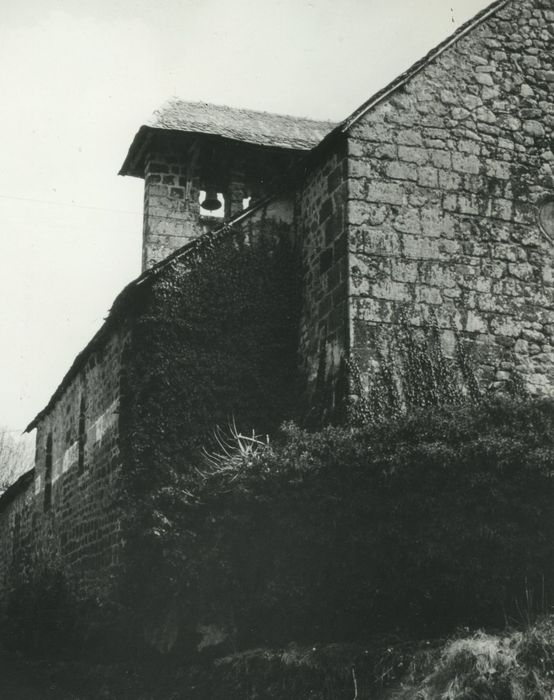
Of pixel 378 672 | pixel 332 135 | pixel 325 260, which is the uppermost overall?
pixel 332 135

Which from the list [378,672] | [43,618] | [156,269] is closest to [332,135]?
[156,269]

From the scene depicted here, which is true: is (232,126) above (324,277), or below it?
above

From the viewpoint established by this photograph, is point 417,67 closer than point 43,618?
Yes

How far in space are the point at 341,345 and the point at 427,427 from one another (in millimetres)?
3368

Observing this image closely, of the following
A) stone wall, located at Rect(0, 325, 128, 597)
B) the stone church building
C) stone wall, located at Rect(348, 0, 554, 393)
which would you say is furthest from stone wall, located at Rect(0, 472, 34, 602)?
stone wall, located at Rect(348, 0, 554, 393)

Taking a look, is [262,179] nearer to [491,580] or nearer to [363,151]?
[363,151]

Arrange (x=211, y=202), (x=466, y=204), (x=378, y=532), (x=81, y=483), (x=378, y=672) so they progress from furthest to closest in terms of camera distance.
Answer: (x=211, y=202)
(x=81, y=483)
(x=466, y=204)
(x=378, y=532)
(x=378, y=672)

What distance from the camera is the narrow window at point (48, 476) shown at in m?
18.1

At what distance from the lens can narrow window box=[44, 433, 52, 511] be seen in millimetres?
18125

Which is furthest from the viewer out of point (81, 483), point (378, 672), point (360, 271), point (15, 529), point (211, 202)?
point (15, 529)

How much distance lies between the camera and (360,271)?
11508mm

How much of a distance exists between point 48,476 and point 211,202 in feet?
21.1

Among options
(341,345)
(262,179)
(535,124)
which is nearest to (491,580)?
(341,345)

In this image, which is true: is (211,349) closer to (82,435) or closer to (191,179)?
(82,435)
